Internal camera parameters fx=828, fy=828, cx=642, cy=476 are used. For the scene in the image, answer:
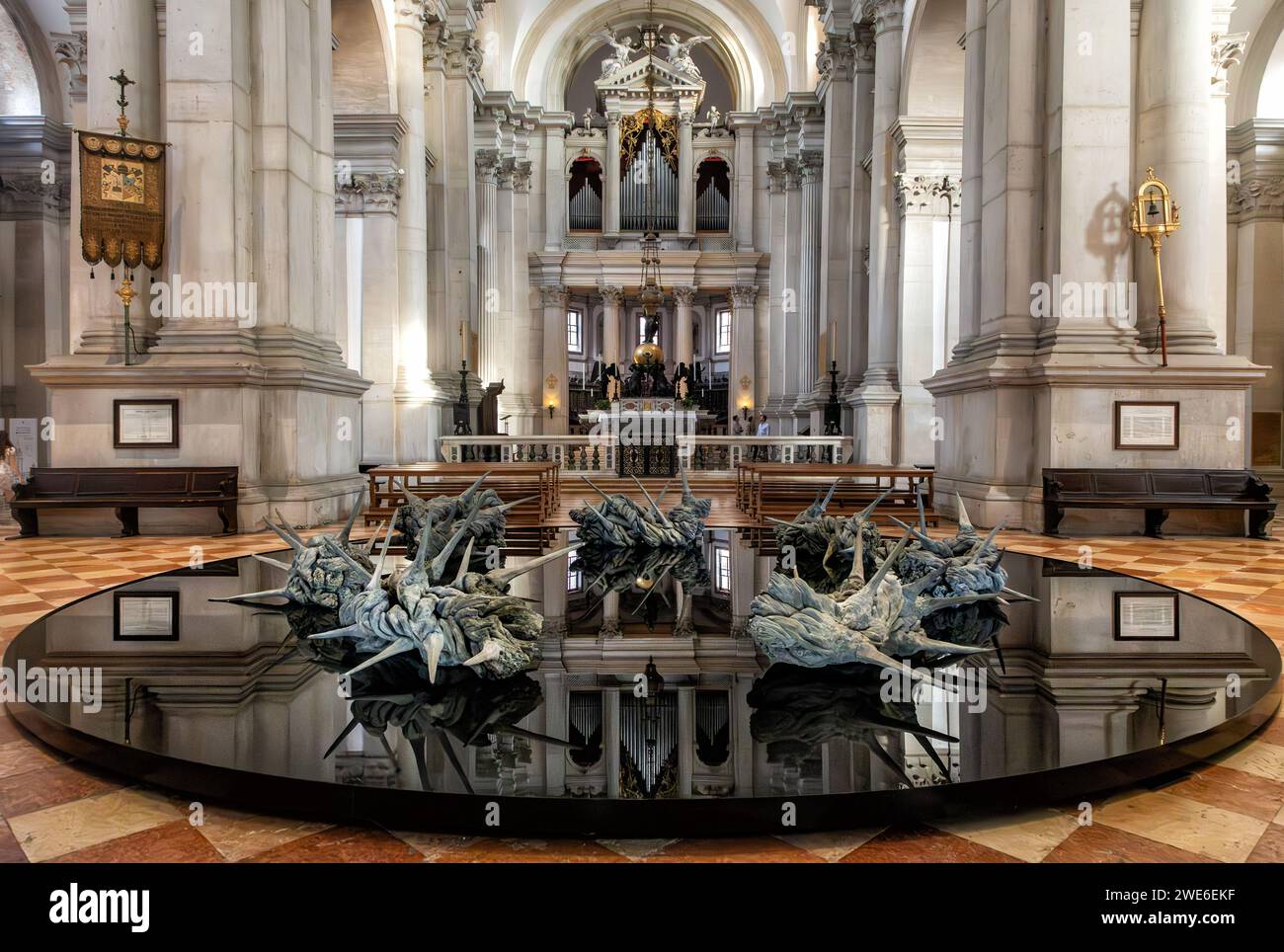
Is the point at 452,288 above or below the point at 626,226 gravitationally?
below

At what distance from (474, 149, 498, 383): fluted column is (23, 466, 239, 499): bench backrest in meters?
14.6

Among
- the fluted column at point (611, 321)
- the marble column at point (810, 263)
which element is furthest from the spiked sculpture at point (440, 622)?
the fluted column at point (611, 321)

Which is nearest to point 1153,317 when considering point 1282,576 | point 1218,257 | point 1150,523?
point 1218,257

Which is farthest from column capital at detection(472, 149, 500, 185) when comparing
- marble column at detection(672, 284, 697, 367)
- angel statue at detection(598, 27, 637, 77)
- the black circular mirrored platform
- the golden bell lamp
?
the black circular mirrored platform

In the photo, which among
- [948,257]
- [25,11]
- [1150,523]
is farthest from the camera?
[25,11]

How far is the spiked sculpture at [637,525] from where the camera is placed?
17.6ft

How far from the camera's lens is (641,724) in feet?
7.76

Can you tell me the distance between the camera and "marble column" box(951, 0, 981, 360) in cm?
989

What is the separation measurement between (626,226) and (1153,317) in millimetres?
21764

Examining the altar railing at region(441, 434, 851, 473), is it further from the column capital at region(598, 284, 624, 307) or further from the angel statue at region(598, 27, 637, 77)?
the angel statue at region(598, 27, 637, 77)

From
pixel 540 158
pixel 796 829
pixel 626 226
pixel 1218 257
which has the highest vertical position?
pixel 540 158

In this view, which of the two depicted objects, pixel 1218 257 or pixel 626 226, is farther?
pixel 626 226

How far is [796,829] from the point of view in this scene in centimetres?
197

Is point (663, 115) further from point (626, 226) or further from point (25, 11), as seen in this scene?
point (25, 11)
